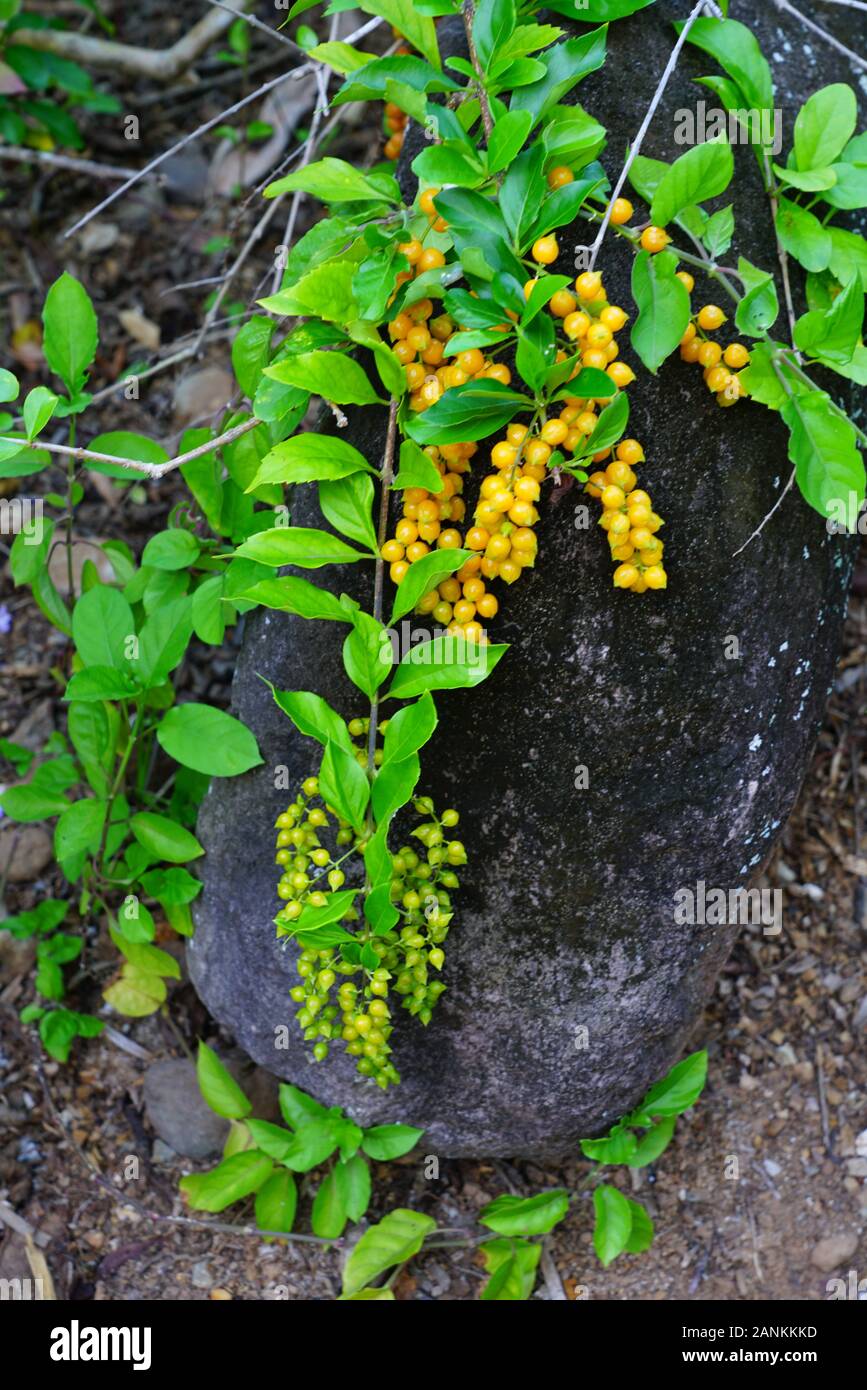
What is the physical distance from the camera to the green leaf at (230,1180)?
Answer: 255cm

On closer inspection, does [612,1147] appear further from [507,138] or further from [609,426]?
[507,138]

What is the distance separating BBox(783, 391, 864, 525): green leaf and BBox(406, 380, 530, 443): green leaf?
465 millimetres

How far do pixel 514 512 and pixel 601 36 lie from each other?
31.0 inches

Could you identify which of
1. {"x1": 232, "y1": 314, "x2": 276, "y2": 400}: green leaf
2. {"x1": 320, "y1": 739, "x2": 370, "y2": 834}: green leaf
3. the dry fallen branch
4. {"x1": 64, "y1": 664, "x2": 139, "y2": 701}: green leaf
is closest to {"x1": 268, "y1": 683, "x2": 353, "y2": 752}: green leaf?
{"x1": 320, "y1": 739, "x2": 370, "y2": 834}: green leaf

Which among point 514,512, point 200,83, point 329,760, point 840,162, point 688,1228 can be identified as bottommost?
point 688,1228

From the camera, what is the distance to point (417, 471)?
203 cm

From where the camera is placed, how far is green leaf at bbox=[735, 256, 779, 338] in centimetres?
204

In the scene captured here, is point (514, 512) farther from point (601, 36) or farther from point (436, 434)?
point (601, 36)

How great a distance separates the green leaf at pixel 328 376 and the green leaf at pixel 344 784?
0.60m

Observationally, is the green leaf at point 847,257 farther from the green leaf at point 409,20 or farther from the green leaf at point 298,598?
the green leaf at point 298,598

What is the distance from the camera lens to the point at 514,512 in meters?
1.92

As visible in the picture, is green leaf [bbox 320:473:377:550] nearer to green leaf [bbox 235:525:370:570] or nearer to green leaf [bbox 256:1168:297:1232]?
green leaf [bbox 235:525:370:570]

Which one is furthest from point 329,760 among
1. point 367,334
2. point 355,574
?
point 367,334

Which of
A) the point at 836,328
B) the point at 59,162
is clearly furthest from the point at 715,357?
the point at 59,162
